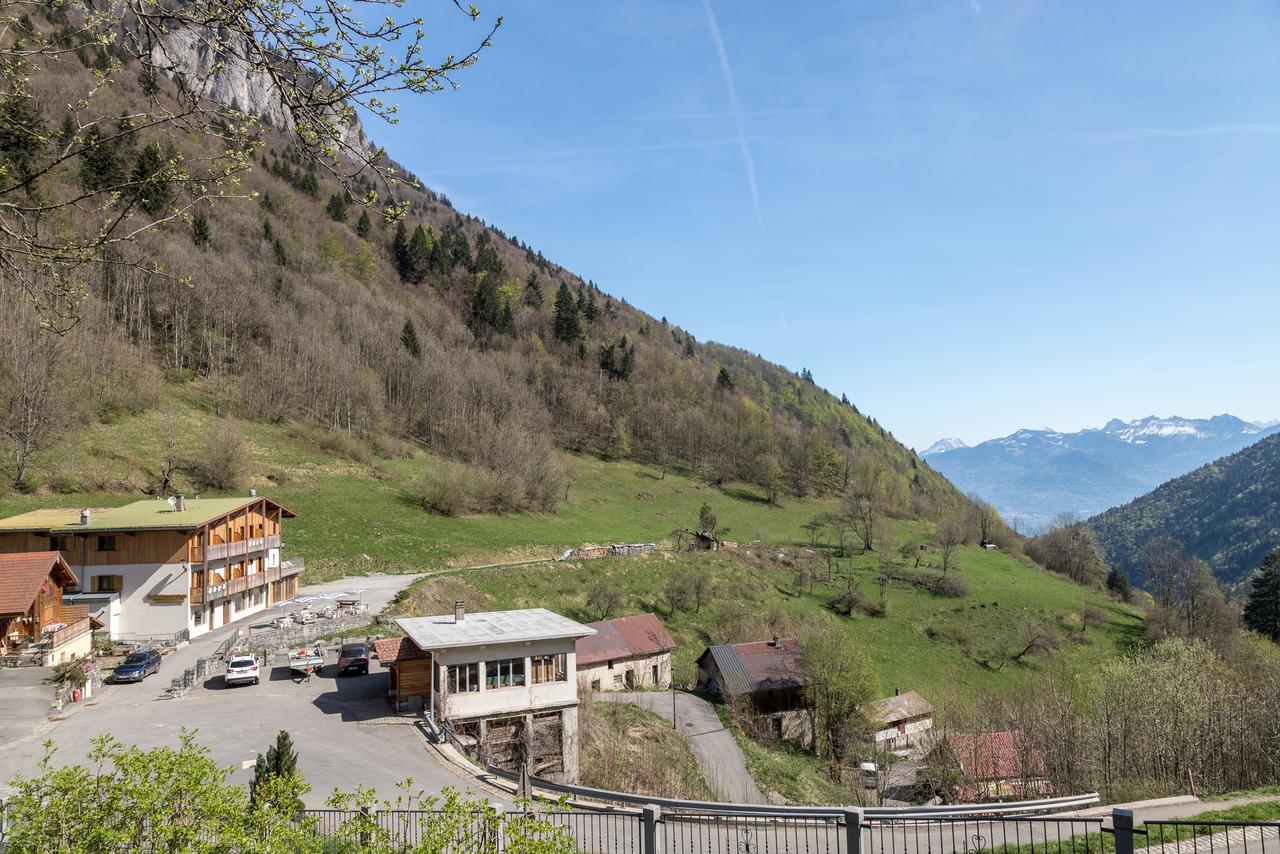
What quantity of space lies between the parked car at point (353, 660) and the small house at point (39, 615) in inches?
462

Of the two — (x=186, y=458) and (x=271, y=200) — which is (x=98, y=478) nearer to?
(x=186, y=458)

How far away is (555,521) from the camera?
7756 cm

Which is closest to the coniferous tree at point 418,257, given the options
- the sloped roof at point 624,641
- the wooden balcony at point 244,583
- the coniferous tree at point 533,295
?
the coniferous tree at point 533,295

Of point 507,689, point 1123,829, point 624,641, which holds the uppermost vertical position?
point 1123,829

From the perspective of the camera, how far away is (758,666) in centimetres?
4291

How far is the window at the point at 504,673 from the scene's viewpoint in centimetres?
2492

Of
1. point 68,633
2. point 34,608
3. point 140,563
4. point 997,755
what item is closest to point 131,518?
point 140,563

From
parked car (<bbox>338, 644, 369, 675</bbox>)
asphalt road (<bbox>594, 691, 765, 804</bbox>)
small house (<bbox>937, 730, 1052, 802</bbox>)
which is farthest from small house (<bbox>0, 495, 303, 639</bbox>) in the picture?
small house (<bbox>937, 730, 1052, 802</bbox>)

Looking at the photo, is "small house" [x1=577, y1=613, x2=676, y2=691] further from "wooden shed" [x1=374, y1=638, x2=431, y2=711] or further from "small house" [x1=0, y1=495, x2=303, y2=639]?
"small house" [x1=0, y1=495, x2=303, y2=639]

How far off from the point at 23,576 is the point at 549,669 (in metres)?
25.2

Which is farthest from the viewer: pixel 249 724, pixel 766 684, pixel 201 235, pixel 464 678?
pixel 201 235

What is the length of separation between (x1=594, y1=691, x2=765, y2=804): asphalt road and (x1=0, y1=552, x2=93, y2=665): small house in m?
25.1

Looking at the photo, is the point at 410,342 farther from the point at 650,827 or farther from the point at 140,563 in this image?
the point at 650,827

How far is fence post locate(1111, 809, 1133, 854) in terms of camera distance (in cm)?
1080
